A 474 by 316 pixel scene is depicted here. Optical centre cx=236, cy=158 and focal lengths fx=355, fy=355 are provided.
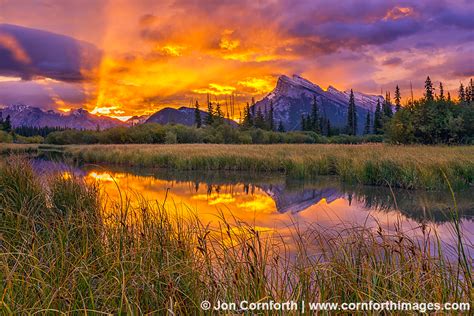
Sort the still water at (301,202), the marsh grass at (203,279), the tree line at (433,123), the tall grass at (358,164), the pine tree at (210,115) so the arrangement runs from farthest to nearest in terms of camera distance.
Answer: the pine tree at (210,115) < the tree line at (433,123) < the tall grass at (358,164) < the still water at (301,202) < the marsh grass at (203,279)

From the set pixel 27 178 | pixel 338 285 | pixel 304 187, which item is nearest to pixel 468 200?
pixel 304 187

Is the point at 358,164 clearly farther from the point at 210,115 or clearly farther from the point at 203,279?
the point at 210,115

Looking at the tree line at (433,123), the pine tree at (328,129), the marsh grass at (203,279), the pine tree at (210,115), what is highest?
the pine tree at (210,115)

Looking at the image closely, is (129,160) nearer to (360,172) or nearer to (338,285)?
(360,172)

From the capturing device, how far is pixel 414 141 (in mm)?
28359

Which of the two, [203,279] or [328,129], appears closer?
[203,279]

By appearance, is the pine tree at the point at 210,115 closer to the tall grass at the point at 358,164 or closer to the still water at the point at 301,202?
the tall grass at the point at 358,164

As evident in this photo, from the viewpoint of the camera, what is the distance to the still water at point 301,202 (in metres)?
6.77

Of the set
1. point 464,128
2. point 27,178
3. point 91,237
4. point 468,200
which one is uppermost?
point 464,128

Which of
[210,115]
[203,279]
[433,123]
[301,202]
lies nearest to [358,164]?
[301,202]

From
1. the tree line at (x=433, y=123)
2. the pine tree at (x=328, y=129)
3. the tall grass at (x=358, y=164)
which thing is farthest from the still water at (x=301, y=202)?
the pine tree at (x=328, y=129)

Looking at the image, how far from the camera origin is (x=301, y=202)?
32.6 ft

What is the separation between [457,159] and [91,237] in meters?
12.6

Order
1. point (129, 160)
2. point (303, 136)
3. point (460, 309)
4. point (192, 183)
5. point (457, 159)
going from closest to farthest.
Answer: point (460, 309), point (457, 159), point (192, 183), point (129, 160), point (303, 136)
